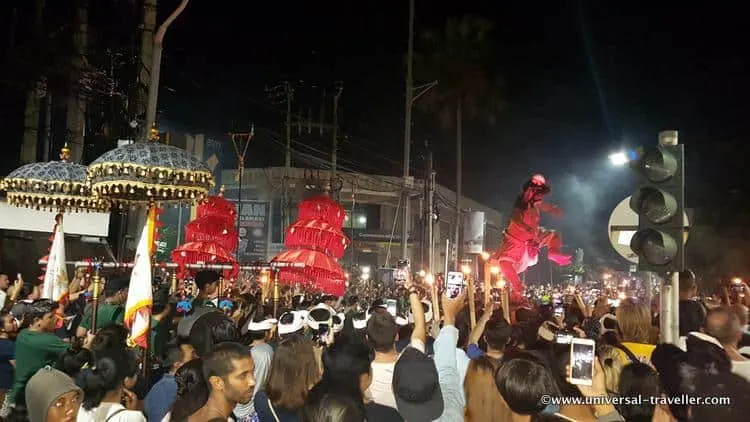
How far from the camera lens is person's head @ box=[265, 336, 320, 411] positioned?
4723 millimetres

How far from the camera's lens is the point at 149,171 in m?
7.07

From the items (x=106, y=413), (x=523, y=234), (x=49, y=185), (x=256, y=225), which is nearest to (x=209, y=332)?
(x=106, y=413)

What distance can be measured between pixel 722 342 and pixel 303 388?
360cm

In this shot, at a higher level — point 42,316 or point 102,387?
point 42,316

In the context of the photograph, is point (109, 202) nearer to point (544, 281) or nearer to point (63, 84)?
point (63, 84)

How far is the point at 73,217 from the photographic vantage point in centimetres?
1722

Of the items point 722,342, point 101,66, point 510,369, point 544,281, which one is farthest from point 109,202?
point 544,281

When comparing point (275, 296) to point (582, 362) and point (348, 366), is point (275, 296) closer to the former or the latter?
point (348, 366)

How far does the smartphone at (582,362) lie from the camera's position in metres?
4.27

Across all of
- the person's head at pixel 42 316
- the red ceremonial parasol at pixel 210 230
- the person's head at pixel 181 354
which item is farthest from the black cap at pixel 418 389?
the red ceremonial parasol at pixel 210 230

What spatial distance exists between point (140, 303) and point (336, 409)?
3955 mm

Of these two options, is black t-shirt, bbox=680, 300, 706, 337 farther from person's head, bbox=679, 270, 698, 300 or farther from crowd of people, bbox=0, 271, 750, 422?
crowd of people, bbox=0, 271, 750, 422

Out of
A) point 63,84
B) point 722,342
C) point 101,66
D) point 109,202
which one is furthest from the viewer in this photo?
point 101,66

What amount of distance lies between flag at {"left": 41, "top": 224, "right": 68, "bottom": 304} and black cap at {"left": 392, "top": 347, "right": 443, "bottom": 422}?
20.8 ft
